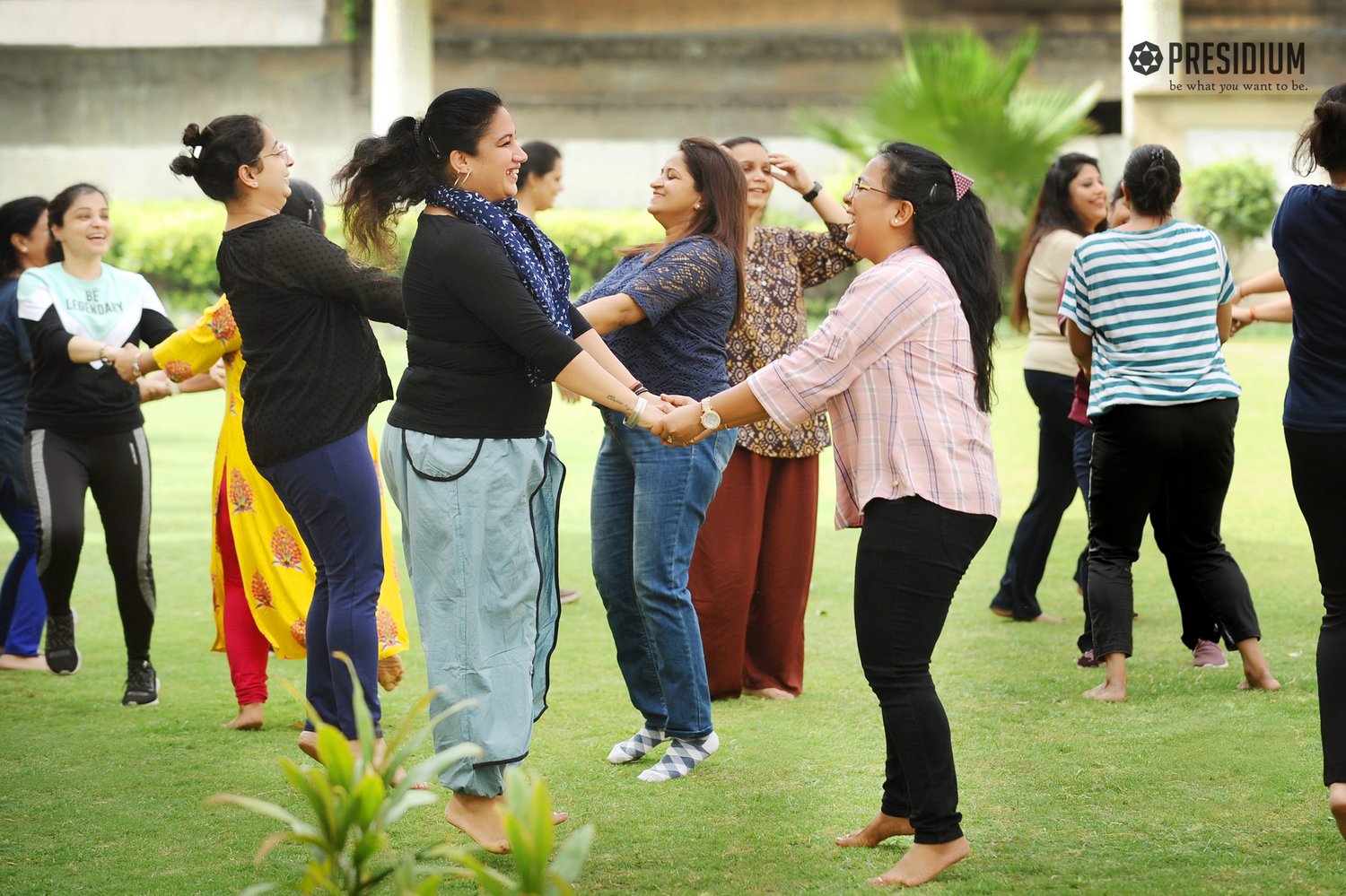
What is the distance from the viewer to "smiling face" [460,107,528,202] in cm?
425

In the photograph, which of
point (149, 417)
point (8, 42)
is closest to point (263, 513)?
Answer: point (149, 417)

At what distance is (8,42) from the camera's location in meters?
25.3

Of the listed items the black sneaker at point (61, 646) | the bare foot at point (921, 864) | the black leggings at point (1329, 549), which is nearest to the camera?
the bare foot at point (921, 864)


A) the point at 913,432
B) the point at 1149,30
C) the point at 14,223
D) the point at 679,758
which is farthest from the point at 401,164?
the point at 1149,30

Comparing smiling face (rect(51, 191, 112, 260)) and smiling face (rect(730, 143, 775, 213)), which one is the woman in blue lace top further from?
smiling face (rect(51, 191, 112, 260))

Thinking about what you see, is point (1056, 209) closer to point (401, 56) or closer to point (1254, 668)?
point (1254, 668)

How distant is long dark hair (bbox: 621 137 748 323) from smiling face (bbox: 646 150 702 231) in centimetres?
2

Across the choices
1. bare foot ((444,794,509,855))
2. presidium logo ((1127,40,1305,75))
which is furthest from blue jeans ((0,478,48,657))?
presidium logo ((1127,40,1305,75))

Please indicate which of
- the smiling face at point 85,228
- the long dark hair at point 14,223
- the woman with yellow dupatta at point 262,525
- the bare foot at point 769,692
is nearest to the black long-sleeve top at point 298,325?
the woman with yellow dupatta at point 262,525

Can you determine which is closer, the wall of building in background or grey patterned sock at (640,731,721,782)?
grey patterned sock at (640,731,721,782)

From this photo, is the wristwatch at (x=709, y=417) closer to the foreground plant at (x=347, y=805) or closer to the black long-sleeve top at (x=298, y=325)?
the black long-sleeve top at (x=298, y=325)

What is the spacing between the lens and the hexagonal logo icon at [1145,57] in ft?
58.9

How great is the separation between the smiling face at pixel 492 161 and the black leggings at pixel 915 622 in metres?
1.35

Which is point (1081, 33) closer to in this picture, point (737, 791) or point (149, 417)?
point (149, 417)
